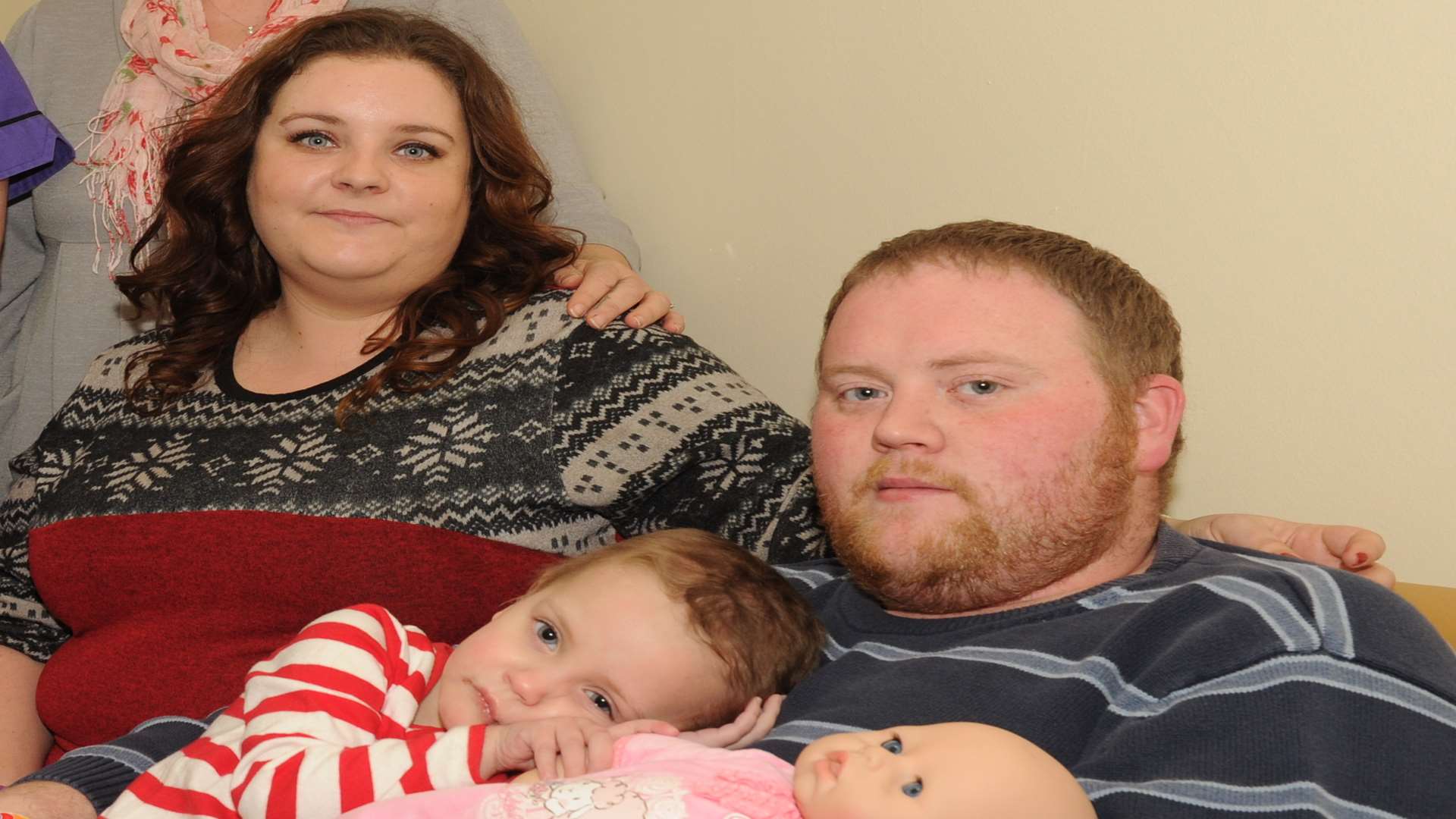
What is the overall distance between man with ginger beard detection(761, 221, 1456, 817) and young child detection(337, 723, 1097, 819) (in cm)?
1

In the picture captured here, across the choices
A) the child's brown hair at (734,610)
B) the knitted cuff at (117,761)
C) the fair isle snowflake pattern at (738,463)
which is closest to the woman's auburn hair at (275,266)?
the fair isle snowflake pattern at (738,463)

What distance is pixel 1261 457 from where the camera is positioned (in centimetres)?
176

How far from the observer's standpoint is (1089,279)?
4.70ft

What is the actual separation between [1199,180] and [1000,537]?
682 mm

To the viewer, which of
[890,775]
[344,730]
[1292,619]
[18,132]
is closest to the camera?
[890,775]

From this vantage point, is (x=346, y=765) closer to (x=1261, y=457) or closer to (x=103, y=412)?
(x=103, y=412)

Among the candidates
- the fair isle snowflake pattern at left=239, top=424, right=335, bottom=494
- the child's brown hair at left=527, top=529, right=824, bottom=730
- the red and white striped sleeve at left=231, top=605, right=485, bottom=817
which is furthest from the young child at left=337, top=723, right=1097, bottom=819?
the fair isle snowflake pattern at left=239, top=424, right=335, bottom=494

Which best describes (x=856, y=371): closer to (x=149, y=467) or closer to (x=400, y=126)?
(x=400, y=126)

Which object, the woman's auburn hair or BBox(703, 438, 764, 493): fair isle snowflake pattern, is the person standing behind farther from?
BBox(703, 438, 764, 493): fair isle snowflake pattern

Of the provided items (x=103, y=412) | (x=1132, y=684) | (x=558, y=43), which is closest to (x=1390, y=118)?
(x=1132, y=684)

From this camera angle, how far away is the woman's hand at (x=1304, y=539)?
145cm

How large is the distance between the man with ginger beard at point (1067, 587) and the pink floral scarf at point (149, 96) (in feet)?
4.41

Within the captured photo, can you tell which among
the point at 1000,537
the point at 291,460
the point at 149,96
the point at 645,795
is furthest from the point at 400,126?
the point at 645,795

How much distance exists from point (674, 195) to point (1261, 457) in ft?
3.75
